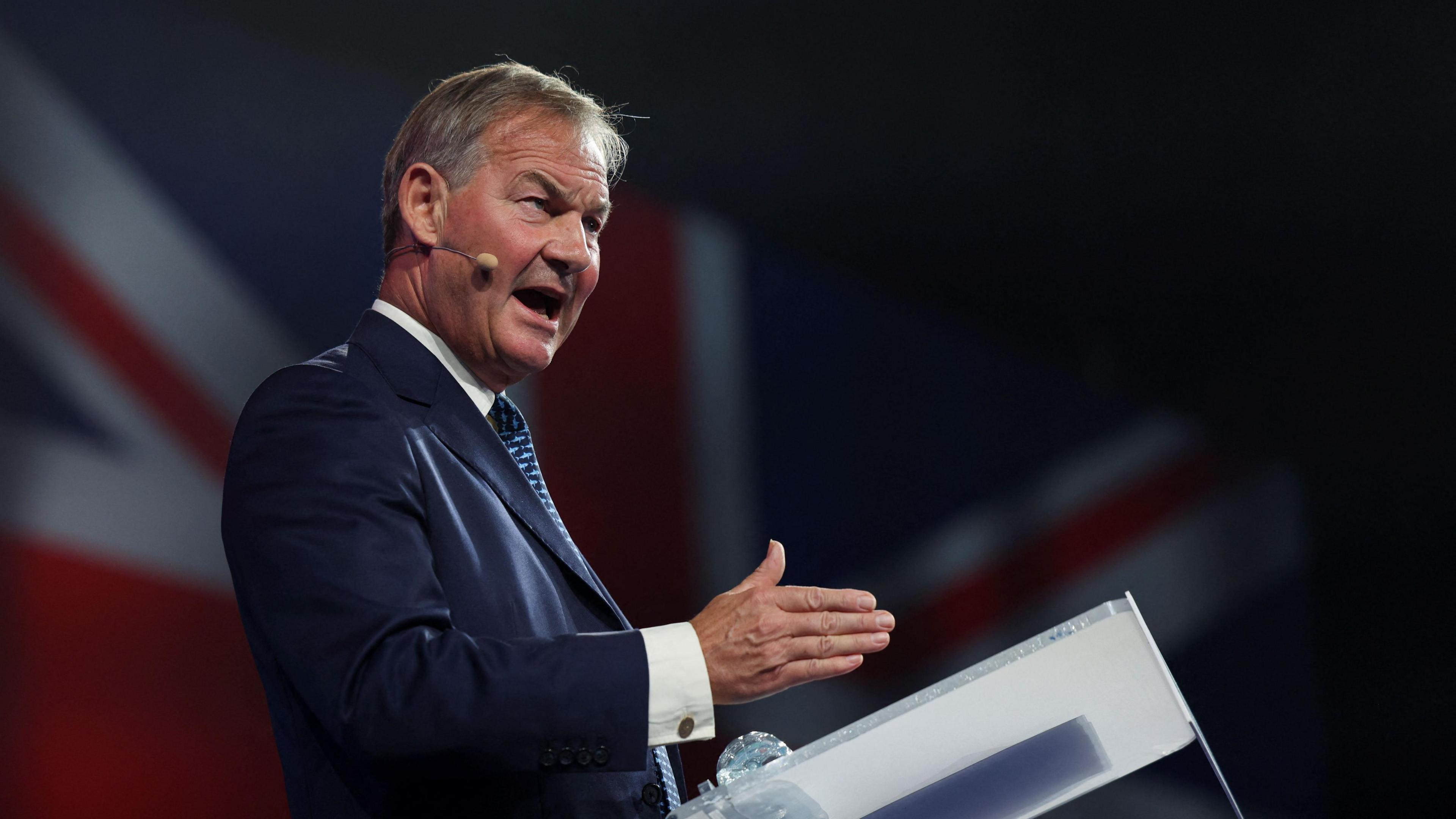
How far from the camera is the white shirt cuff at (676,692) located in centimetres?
97

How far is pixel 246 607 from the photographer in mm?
1120

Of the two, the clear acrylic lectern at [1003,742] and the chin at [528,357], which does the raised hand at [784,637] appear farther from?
the chin at [528,357]

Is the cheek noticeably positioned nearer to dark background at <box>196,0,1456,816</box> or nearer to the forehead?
the forehead

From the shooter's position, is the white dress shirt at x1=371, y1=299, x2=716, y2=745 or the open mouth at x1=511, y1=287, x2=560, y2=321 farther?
the open mouth at x1=511, y1=287, x2=560, y2=321

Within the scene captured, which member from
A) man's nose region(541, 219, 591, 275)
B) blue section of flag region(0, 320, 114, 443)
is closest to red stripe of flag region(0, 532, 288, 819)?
blue section of flag region(0, 320, 114, 443)

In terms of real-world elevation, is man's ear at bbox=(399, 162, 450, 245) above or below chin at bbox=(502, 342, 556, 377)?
above

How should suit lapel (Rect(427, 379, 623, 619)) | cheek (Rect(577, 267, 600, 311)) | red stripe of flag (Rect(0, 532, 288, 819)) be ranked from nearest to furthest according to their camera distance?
1. suit lapel (Rect(427, 379, 623, 619))
2. cheek (Rect(577, 267, 600, 311))
3. red stripe of flag (Rect(0, 532, 288, 819))

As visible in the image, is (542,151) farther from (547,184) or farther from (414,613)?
(414,613)

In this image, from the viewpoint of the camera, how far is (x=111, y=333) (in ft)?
8.08

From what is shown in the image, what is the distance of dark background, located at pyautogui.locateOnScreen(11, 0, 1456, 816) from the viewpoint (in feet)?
9.36

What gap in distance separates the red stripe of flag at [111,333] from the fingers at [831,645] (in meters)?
1.94

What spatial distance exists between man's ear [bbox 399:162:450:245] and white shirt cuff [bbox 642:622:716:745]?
660 millimetres

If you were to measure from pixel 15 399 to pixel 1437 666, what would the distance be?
128 inches

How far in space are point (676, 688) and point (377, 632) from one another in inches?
10.0
